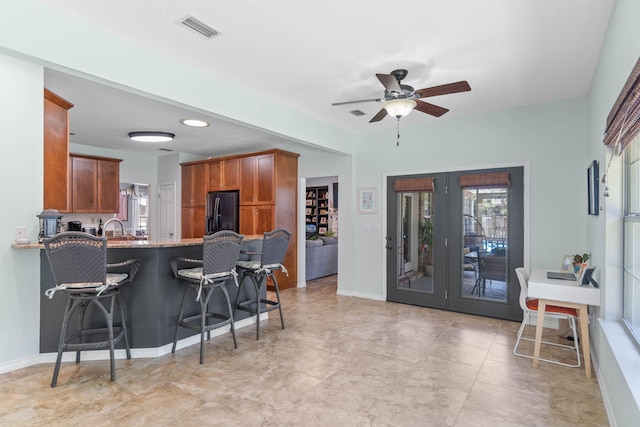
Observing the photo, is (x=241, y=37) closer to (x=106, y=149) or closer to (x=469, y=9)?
(x=469, y=9)

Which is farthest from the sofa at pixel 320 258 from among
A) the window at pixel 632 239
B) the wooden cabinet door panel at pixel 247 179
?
the window at pixel 632 239

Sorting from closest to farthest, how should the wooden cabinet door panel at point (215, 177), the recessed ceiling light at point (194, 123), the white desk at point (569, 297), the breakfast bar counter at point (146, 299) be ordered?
1. the white desk at point (569, 297)
2. the breakfast bar counter at point (146, 299)
3. the recessed ceiling light at point (194, 123)
4. the wooden cabinet door panel at point (215, 177)

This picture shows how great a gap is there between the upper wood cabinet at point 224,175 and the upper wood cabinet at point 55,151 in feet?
10.2

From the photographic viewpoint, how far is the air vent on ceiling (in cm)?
246

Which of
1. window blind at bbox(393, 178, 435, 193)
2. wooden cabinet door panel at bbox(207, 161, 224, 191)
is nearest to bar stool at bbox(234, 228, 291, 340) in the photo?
window blind at bbox(393, 178, 435, 193)

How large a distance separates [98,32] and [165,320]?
7.98ft

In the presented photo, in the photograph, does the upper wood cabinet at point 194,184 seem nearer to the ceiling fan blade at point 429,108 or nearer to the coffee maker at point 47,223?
the coffee maker at point 47,223

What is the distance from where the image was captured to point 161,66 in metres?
3.00

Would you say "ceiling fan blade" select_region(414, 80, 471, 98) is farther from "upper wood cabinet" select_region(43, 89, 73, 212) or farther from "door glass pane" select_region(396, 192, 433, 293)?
"upper wood cabinet" select_region(43, 89, 73, 212)

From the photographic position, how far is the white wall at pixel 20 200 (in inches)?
106

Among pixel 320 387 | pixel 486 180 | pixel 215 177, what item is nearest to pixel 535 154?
pixel 486 180

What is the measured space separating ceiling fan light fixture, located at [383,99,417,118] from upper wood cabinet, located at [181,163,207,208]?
474 cm

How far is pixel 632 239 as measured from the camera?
2.29 meters

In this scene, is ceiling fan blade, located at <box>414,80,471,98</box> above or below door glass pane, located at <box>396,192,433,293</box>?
above
